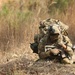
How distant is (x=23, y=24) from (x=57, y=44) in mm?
4791

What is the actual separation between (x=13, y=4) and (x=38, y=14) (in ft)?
4.19

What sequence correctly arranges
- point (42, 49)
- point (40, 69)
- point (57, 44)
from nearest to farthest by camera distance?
point (40, 69) → point (57, 44) → point (42, 49)

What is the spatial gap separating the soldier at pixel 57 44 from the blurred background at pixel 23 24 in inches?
108

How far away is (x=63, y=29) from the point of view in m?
5.66

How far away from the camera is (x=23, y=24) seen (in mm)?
10297

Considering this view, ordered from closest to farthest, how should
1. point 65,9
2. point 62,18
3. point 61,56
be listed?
point 61,56, point 62,18, point 65,9

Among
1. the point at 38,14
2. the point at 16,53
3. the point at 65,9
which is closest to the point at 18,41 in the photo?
the point at 16,53

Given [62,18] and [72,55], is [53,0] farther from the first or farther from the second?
[72,55]

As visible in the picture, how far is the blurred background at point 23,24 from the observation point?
956 centimetres

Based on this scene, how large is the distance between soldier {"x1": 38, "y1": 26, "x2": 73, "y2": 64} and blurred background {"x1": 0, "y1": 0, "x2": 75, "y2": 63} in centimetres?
274

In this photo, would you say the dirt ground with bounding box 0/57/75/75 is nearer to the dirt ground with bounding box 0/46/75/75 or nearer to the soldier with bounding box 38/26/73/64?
the dirt ground with bounding box 0/46/75/75

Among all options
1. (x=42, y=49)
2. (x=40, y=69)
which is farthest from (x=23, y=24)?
(x=40, y=69)

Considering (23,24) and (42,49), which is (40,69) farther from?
(23,24)

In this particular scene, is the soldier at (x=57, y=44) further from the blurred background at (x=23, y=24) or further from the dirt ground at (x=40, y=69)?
the blurred background at (x=23, y=24)
